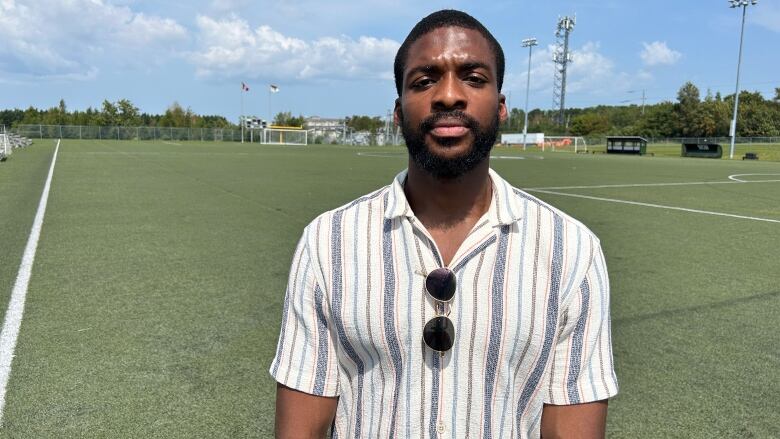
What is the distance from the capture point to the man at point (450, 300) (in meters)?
1.52

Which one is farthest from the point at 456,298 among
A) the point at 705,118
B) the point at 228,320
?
the point at 705,118

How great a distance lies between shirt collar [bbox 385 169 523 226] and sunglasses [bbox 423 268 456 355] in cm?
17

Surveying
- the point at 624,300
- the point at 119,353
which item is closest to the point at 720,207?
the point at 624,300

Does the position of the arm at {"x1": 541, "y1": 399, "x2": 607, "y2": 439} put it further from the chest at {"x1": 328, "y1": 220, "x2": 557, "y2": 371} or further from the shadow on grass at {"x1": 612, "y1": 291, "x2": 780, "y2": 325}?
the shadow on grass at {"x1": 612, "y1": 291, "x2": 780, "y2": 325}

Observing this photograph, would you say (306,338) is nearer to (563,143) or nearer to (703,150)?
(703,150)

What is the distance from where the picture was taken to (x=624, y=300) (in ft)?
18.5

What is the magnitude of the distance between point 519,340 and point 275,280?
4926 mm

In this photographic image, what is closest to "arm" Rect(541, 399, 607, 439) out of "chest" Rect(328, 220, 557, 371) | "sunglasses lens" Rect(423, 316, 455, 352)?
"chest" Rect(328, 220, 557, 371)

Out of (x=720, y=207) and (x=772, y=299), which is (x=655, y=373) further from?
(x=720, y=207)

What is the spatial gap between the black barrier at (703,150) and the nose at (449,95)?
5469 centimetres

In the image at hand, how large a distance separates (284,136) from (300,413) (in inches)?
3055

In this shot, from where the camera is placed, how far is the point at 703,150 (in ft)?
169

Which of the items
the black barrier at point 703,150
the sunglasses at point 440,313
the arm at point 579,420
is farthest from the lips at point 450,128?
the black barrier at point 703,150

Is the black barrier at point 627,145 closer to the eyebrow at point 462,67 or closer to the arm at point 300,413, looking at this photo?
the eyebrow at point 462,67
